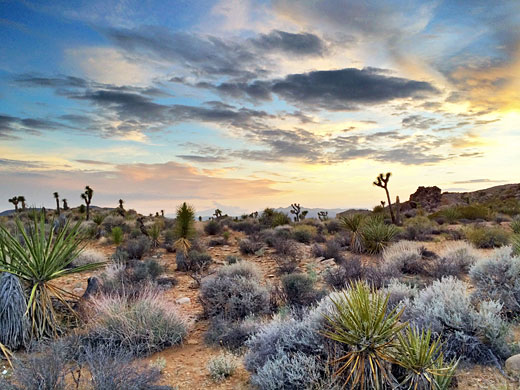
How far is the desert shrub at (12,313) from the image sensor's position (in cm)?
600

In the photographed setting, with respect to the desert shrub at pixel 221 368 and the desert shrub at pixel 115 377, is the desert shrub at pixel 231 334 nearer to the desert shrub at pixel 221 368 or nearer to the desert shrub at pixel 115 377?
the desert shrub at pixel 221 368

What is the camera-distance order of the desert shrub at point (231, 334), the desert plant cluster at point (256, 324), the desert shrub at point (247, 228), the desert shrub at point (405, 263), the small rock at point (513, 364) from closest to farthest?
the desert plant cluster at point (256, 324)
the small rock at point (513, 364)
the desert shrub at point (231, 334)
the desert shrub at point (405, 263)
the desert shrub at point (247, 228)

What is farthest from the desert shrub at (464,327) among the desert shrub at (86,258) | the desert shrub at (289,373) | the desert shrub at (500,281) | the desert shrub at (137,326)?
the desert shrub at (86,258)

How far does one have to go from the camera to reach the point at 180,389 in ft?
15.7

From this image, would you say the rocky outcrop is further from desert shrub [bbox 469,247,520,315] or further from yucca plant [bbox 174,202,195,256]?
desert shrub [bbox 469,247,520,315]

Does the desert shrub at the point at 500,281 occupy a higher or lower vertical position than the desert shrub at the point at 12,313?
lower

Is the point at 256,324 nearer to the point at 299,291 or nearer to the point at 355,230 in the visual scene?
the point at 299,291

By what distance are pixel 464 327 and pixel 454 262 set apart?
5.43m

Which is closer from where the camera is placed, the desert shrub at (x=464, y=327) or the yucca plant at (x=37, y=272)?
the desert shrub at (x=464, y=327)

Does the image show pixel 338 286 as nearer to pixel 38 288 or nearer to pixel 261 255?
pixel 261 255

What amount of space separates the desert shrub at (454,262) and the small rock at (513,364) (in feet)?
12.9

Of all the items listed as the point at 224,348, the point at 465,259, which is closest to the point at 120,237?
the point at 224,348

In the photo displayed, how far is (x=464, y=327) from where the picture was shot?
529cm

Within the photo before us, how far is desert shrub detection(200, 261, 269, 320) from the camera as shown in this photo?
296 inches
